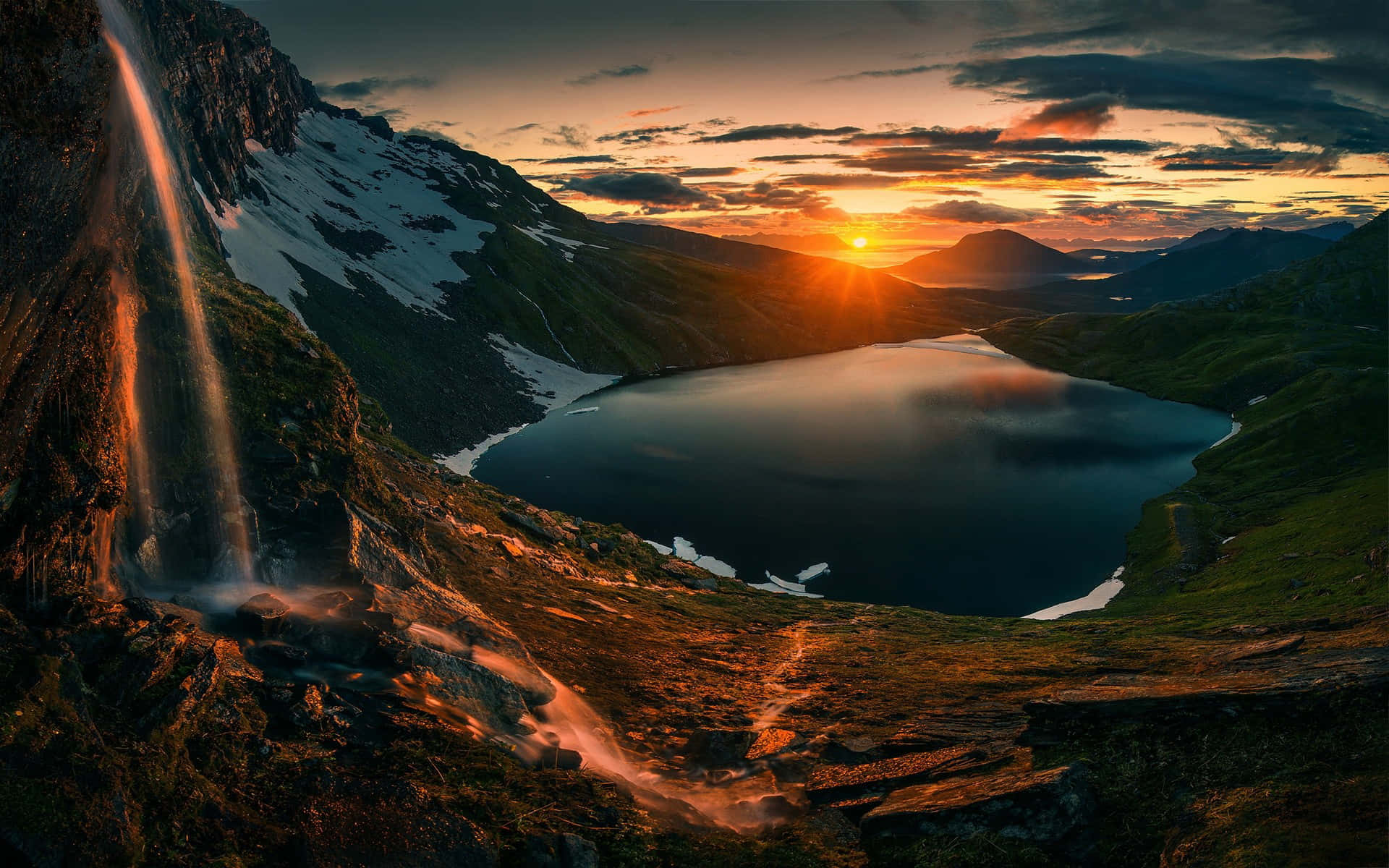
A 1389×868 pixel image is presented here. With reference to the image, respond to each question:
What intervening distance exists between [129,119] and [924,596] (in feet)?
216

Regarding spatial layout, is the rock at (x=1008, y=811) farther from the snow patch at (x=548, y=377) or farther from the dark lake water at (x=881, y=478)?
the snow patch at (x=548, y=377)

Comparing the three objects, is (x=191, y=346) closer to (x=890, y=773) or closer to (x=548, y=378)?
(x=890, y=773)

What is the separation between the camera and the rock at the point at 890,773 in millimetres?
22547

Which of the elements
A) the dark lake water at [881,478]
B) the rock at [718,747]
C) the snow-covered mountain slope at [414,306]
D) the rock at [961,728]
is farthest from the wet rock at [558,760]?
the snow-covered mountain slope at [414,306]

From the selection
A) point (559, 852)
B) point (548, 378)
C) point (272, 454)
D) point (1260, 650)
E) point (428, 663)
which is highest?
point (272, 454)

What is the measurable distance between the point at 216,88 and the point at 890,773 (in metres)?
177

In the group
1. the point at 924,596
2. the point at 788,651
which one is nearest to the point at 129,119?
the point at 788,651

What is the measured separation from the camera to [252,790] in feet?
55.3

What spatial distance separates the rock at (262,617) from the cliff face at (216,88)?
9469 cm

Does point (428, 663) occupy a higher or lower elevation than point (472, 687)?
higher

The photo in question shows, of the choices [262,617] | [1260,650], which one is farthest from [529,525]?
[1260,650]

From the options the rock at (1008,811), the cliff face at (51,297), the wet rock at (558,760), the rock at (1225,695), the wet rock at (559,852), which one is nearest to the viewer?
the wet rock at (559,852)

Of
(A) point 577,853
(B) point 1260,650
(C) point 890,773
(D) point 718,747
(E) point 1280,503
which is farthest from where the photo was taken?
(E) point 1280,503

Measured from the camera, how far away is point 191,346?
97.4 ft
